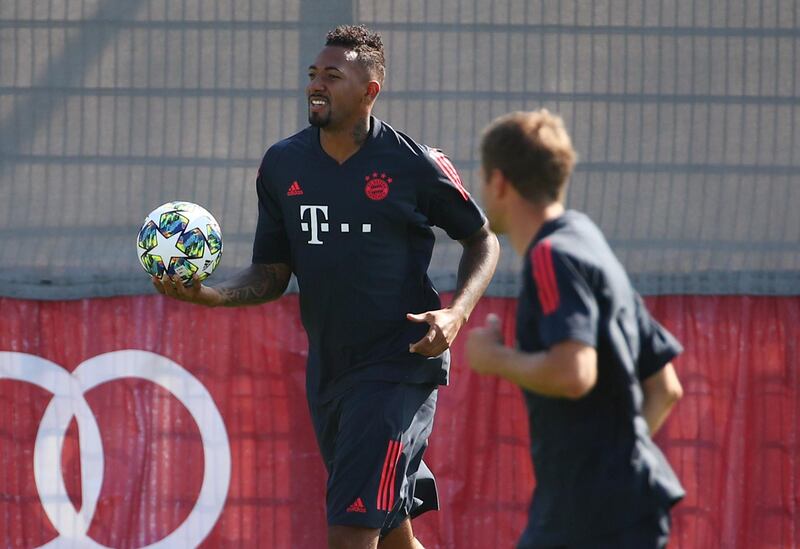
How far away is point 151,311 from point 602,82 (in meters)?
2.52

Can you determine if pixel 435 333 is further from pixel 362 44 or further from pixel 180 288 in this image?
pixel 362 44

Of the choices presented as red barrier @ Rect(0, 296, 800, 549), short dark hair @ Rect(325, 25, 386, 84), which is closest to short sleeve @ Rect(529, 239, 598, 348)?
short dark hair @ Rect(325, 25, 386, 84)

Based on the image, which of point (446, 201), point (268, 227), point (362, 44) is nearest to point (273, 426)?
point (268, 227)

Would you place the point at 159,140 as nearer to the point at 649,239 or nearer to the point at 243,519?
the point at 243,519

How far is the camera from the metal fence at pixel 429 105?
6512mm

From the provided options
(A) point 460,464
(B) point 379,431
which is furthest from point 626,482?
(A) point 460,464

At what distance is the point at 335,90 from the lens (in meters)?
5.23

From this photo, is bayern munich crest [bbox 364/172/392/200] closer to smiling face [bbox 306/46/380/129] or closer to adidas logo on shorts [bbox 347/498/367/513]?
smiling face [bbox 306/46/380/129]

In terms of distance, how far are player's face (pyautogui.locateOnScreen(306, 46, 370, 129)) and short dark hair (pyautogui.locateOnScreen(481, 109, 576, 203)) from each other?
5.53 feet

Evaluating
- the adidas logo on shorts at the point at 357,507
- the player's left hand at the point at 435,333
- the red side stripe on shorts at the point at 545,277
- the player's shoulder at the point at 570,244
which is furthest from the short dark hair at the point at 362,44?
the red side stripe on shorts at the point at 545,277

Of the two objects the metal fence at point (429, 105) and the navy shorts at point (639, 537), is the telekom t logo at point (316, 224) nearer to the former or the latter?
the metal fence at point (429, 105)

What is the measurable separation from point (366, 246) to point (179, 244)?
731 mm

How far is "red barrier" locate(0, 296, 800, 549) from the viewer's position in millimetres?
6496

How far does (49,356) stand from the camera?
21.3ft
